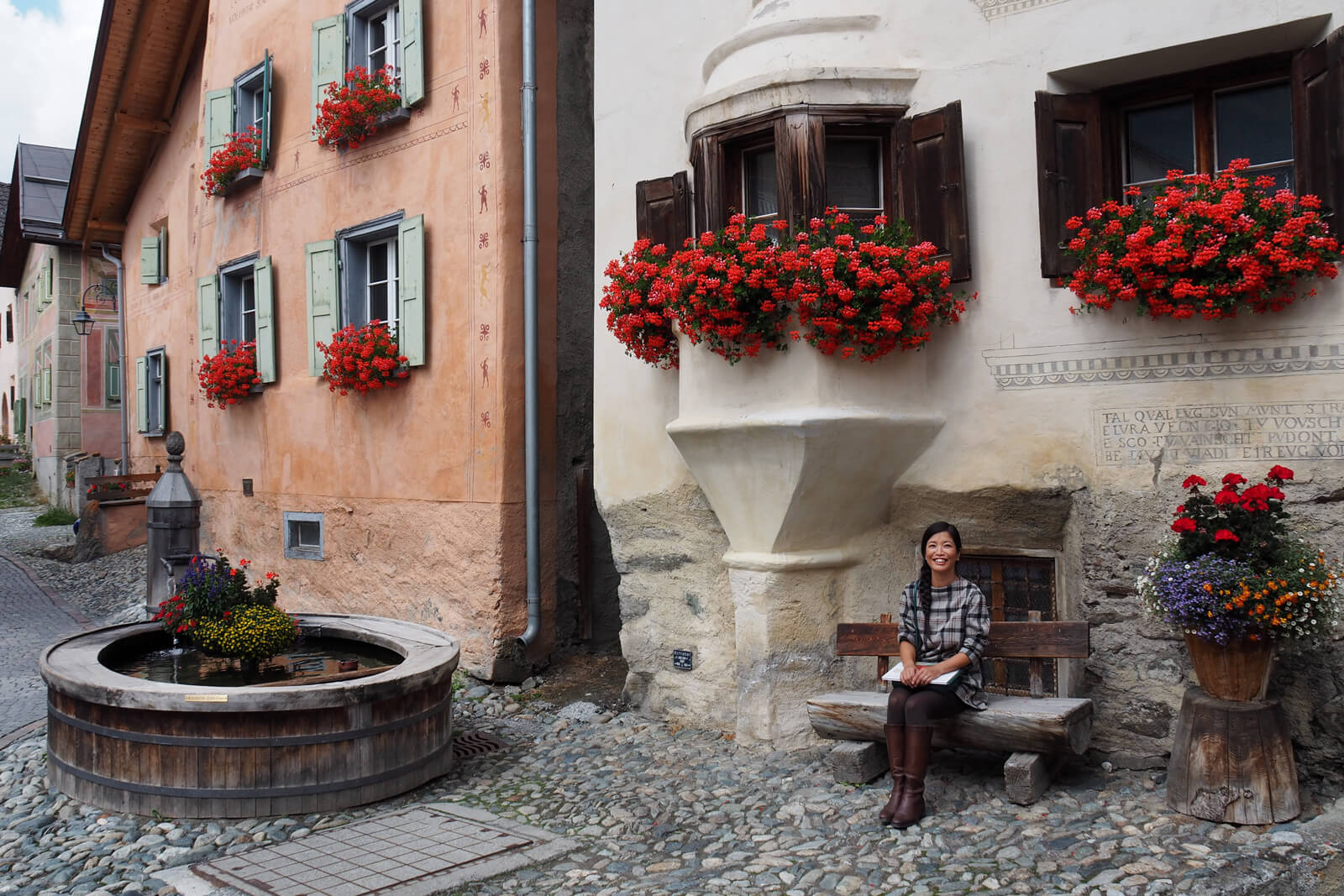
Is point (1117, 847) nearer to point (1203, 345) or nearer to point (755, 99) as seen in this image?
point (1203, 345)

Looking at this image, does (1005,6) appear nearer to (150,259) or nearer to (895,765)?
(895,765)

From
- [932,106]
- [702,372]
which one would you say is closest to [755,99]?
[932,106]

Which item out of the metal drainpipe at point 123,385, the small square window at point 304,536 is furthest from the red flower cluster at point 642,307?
the metal drainpipe at point 123,385

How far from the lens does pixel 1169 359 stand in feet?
18.2

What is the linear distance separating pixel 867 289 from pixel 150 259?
12448 mm

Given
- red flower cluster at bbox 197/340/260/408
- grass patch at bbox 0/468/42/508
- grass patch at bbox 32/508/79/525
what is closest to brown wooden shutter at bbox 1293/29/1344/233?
red flower cluster at bbox 197/340/260/408

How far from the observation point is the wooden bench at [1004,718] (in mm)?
5164

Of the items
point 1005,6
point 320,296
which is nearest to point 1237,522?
point 1005,6

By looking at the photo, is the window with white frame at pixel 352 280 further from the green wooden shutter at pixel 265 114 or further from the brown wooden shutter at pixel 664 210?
the brown wooden shutter at pixel 664 210

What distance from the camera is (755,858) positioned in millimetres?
4934

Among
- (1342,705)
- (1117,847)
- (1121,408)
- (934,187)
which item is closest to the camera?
(1117,847)

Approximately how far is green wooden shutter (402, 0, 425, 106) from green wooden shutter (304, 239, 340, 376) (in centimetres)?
159

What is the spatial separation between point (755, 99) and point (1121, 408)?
258 cm

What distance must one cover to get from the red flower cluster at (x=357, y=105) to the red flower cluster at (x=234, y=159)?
167 cm
